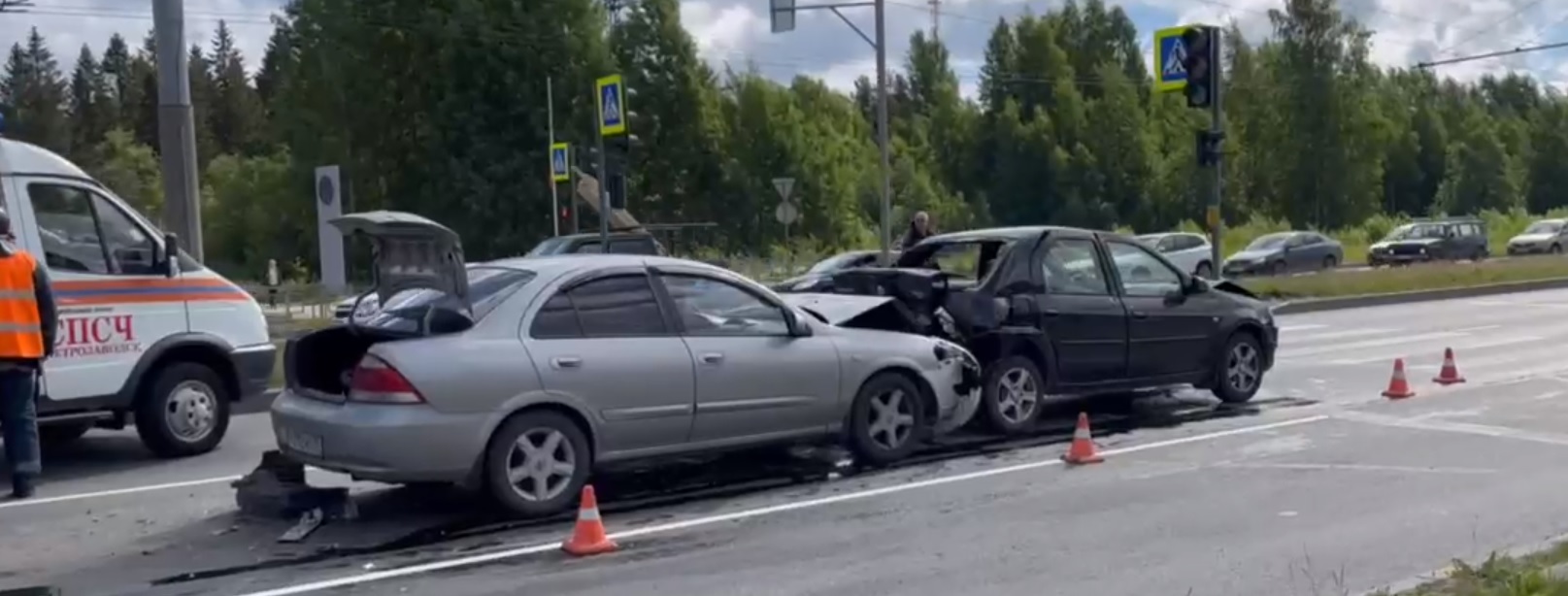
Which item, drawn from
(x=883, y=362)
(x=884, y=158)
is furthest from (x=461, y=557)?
(x=884, y=158)

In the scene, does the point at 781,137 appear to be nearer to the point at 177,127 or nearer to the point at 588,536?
the point at 177,127

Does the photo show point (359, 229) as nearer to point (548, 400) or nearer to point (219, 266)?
point (548, 400)

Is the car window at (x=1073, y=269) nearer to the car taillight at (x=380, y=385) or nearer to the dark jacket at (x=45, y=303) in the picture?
the car taillight at (x=380, y=385)

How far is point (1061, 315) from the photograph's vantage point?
11852 millimetres

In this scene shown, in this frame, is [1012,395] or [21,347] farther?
[1012,395]

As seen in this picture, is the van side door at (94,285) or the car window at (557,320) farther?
the van side door at (94,285)

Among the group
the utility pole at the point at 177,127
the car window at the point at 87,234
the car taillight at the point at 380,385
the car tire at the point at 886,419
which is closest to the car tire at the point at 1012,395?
the car tire at the point at 886,419

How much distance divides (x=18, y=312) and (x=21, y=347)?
0.67 feet

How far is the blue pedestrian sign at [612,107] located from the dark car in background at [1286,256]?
20817 mm

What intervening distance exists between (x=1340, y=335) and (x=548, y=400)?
1504cm

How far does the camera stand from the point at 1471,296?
31.0 meters

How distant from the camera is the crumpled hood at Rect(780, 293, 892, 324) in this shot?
35.9 feet

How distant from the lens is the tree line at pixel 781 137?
56969mm

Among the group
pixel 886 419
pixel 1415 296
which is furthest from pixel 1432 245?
pixel 886 419
